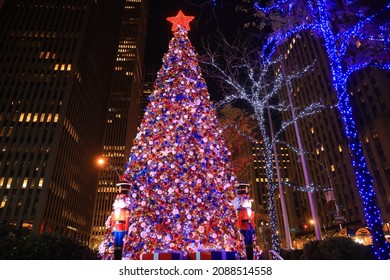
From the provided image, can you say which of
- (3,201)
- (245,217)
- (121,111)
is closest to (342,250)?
(245,217)

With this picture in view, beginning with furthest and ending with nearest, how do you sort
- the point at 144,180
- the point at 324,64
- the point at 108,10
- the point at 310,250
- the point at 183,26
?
the point at 108,10 → the point at 324,64 → the point at 183,26 → the point at 310,250 → the point at 144,180

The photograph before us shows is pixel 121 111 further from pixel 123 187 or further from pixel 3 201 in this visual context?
pixel 123 187

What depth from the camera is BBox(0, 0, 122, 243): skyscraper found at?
61031 mm

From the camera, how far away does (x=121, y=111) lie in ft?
414

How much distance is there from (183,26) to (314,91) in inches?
2852

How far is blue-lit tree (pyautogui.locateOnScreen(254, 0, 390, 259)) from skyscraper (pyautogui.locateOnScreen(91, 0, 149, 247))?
99.7m

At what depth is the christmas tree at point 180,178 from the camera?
9.47m

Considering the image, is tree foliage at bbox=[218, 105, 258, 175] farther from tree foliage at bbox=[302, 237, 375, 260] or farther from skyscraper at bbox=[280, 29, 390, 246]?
skyscraper at bbox=[280, 29, 390, 246]

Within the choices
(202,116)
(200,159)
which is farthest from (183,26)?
(200,159)

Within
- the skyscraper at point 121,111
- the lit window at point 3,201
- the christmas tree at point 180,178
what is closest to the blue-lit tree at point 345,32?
the christmas tree at point 180,178

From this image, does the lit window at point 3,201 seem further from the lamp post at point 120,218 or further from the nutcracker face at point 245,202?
the nutcracker face at point 245,202

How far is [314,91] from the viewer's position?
3051 inches

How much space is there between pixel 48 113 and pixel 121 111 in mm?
57727

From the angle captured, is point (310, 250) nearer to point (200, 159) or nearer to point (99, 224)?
point (200, 159)
